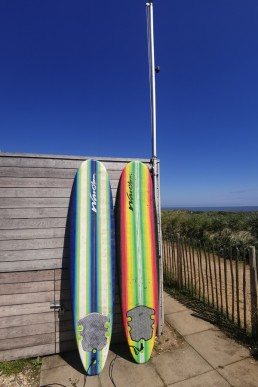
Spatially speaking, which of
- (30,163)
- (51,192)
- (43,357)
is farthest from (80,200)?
(43,357)

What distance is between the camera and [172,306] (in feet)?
14.7

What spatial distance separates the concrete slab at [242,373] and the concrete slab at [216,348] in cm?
8

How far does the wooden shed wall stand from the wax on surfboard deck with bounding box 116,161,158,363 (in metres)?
0.72

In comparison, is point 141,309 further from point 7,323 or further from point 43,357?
point 7,323

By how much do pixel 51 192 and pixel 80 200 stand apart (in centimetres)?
38

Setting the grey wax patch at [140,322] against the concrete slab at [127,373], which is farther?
the grey wax patch at [140,322]

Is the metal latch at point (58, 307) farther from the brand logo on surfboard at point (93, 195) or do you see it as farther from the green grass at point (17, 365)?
the brand logo on surfboard at point (93, 195)

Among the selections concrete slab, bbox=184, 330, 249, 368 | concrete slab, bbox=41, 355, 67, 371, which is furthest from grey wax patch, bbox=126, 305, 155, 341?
concrete slab, bbox=41, 355, 67, 371

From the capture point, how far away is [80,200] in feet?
10.6

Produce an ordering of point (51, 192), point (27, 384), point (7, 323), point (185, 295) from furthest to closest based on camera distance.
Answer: point (185, 295) → point (51, 192) → point (7, 323) → point (27, 384)

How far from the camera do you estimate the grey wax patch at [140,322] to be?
311 cm

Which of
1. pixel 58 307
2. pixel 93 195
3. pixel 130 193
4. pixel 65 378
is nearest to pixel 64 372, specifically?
pixel 65 378

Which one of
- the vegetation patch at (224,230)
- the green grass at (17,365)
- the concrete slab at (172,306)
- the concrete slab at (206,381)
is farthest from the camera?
the vegetation patch at (224,230)

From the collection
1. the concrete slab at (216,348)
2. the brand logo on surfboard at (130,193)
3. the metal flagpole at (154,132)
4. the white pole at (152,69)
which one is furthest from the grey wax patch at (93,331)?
the white pole at (152,69)
